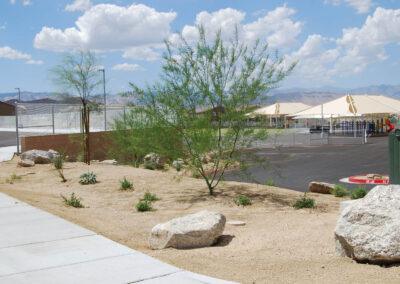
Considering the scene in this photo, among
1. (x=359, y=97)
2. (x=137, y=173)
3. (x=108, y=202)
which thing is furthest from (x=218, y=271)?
(x=359, y=97)

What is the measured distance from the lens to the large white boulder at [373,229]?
5.81m

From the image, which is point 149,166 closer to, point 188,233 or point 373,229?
point 188,233

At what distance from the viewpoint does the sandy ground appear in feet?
19.1

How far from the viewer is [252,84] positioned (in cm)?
1368

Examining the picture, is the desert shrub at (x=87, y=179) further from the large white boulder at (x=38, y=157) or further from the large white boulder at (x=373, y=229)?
the large white boulder at (x=373, y=229)

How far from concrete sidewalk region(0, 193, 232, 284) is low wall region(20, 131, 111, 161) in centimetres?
1625

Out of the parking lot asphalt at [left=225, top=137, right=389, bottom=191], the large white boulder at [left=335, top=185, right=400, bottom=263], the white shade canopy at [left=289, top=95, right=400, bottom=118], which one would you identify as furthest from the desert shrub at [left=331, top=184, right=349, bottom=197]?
the white shade canopy at [left=289, top=95, right=400, bottom=118]

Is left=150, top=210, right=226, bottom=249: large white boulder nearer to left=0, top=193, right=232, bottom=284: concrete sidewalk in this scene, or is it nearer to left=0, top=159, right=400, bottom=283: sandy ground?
left=0, top=159, right=400, bottom=283: sandy ground

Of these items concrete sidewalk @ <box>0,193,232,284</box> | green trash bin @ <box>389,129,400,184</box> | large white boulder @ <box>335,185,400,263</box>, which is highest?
green trash bin @ <box>389,129,400,184</box>

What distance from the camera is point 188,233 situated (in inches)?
292

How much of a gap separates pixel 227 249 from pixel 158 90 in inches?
294

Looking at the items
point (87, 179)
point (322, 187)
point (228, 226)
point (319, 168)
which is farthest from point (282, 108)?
point (228, 226)

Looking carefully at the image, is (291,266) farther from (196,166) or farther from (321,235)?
(196,166)

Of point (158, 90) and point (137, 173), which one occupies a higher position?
point (158, 90)
